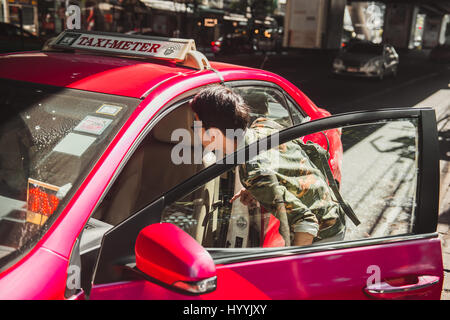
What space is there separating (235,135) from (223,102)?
0.14 metres

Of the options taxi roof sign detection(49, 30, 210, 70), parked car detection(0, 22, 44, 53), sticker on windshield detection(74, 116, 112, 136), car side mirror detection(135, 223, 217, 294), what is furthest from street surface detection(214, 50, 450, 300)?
parked car detection(0, 22, 44, 53)

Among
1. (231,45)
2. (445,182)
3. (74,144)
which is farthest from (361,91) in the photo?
(231,45)

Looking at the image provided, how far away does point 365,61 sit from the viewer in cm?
1806

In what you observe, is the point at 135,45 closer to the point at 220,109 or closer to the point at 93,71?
the point at 93,71

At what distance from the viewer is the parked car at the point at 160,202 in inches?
52.9

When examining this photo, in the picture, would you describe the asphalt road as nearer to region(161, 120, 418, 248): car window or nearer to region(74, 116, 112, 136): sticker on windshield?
region(161, 120, 418, 248): car window

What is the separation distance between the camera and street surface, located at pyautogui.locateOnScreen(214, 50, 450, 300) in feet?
6.19

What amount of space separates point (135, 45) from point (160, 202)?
1212mm

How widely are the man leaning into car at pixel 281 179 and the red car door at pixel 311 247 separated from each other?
0.06 meters

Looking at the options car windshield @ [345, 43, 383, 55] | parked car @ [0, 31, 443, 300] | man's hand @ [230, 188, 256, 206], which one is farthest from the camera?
car windshield @ [345, 43, 383, 55]

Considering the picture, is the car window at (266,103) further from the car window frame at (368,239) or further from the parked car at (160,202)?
the car window frame at (368,239)

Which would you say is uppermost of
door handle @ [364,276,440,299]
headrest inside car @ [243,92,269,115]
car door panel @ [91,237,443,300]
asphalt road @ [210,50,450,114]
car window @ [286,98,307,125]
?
headrest inside car @ [243,92,269,115]

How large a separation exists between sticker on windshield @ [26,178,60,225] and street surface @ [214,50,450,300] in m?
1.13

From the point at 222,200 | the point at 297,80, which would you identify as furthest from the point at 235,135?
the point at 297,80
